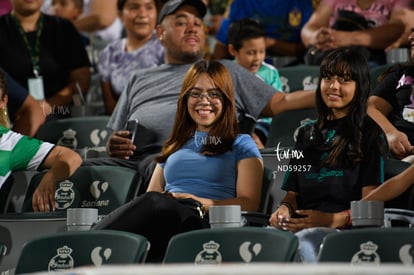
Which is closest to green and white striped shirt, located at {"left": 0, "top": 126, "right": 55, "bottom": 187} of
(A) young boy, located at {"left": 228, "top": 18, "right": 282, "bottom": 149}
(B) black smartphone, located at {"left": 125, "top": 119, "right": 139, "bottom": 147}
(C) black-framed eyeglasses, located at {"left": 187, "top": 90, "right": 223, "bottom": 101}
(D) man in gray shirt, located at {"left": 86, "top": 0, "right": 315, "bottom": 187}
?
(D) man in gray shirt, located at {"left": 86, "top": 0, "right": 315, "bottom": 187}

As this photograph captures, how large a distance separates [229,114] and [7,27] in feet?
6.49

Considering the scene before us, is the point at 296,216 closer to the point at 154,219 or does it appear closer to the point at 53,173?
the point at 154,219

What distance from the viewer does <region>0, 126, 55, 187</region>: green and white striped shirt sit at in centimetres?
442

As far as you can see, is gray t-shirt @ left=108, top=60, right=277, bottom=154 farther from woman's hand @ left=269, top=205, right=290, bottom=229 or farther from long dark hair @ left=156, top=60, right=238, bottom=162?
woman's hand @ left=269, top=205, right=290, bottom=229

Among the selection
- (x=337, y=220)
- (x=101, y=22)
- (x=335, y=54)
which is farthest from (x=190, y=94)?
(x=101, y=22)

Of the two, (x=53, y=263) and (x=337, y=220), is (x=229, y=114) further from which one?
(x=53, y=263)

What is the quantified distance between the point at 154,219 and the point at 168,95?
4.33ft

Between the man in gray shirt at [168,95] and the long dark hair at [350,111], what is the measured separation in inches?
22.4

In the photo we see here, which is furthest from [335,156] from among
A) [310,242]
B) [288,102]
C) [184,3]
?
[184,3]

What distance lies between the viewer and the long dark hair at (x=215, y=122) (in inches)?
162

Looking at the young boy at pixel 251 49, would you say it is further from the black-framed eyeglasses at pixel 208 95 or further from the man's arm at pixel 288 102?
the black-framed eyeglasses at pixel 208 95

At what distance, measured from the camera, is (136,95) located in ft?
16.5

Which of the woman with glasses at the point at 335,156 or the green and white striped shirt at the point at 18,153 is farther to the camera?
the green and white striped shirt at the point at 18,153

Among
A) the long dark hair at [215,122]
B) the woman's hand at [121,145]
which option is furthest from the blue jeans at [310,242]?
the woman's hand at [121,145]
